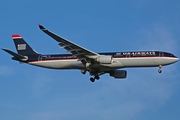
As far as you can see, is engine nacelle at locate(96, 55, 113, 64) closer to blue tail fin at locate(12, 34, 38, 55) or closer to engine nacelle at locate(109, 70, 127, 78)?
engine nacelle at locate(109, 70, 127, 78)

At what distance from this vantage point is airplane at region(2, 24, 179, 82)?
2562 inches

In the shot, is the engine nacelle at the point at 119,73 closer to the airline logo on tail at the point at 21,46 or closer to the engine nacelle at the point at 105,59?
the engine nacelle at the point at 105,59

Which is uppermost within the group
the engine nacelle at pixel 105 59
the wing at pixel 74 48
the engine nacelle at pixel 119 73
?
the wing at pixel 74 48

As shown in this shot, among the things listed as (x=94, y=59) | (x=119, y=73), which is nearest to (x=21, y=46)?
(x=94, y=59)

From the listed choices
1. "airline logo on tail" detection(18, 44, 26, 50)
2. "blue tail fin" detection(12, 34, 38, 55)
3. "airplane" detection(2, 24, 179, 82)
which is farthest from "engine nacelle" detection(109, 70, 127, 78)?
"airline logo on tail" detection(18, 44, 26, 50)

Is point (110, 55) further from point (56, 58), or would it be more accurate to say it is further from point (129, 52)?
point (56, 58)

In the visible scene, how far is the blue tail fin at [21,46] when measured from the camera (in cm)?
7312

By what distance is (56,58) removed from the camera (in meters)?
69.4

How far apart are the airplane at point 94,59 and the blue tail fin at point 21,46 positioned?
2.40 metres

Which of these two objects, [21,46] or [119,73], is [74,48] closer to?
[119,73]

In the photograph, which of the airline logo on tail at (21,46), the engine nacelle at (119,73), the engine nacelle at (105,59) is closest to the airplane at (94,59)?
the engine nacelle at (105,59)

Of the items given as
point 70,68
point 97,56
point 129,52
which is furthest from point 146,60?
point 70,68

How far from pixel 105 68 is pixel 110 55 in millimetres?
2136

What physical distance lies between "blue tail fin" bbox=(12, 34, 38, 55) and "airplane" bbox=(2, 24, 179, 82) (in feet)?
7.89
